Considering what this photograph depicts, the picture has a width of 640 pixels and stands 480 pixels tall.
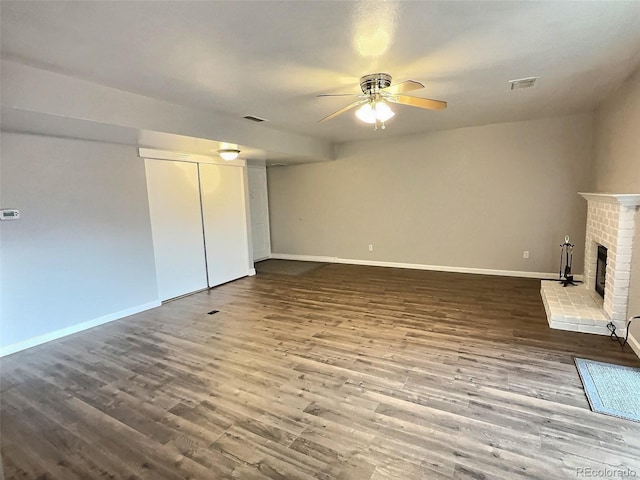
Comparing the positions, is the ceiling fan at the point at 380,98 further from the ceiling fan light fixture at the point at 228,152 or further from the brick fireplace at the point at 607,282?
the ceiling fan light fixture at the point at 228,152

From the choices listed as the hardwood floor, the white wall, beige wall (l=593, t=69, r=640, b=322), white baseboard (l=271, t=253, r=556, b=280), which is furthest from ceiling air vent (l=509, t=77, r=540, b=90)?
the white wall

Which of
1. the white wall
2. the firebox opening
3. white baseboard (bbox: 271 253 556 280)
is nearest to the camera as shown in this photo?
the white wall

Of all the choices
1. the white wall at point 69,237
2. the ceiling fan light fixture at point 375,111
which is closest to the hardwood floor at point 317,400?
the white wall at point 69,237

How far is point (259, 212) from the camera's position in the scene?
7.80 metres

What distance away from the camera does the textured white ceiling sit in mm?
1911

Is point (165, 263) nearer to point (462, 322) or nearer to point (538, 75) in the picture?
point (462, 322)

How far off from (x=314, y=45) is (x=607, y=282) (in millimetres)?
3707

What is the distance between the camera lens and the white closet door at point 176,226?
4.73 metres

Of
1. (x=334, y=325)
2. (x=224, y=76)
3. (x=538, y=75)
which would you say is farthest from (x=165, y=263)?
(x=538, y=75)

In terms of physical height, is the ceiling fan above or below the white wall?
above

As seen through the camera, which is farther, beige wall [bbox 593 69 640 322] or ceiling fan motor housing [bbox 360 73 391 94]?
beige wall [bbox 593 69 640 322]

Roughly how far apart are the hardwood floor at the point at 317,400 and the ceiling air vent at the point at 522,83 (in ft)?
8.19

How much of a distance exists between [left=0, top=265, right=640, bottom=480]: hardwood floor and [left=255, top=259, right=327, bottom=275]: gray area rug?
7.63ft

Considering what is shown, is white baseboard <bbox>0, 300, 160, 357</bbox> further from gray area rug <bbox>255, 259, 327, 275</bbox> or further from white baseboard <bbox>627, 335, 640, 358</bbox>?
white baseboard <bbox>627, 335, 640, 358</bbox>
